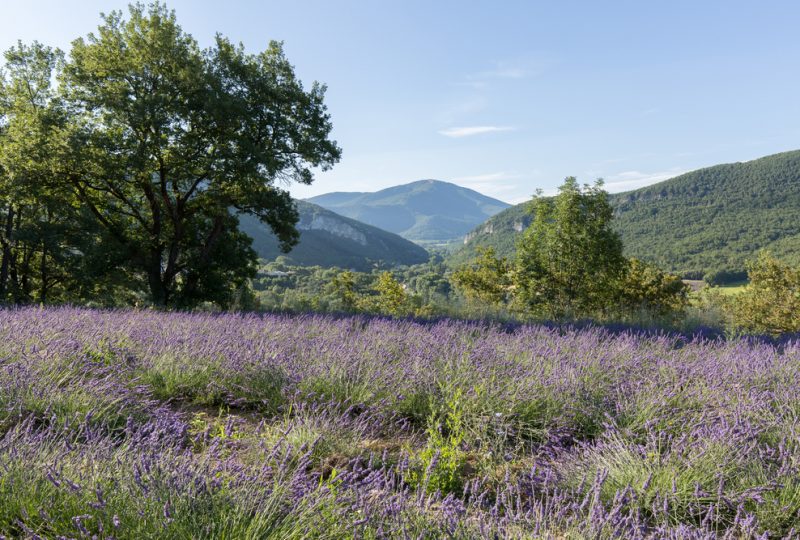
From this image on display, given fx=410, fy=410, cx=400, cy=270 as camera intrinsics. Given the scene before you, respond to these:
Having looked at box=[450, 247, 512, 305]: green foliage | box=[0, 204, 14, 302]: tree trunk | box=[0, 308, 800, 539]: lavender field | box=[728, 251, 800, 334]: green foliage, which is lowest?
box=[728, 251, 800, 334]: green foliage

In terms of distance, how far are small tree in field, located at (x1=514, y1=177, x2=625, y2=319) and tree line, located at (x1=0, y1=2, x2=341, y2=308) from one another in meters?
9.51

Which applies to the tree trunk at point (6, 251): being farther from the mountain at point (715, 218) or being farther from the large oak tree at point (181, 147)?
the mountain at point (715, 218)

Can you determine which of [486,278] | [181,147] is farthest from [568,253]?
[181,147]

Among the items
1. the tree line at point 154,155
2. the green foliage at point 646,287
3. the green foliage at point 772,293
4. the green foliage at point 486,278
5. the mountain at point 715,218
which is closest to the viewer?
the tree line at point 154,155

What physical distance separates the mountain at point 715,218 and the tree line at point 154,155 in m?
91.1

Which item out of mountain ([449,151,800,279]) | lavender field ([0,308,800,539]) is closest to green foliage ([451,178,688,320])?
lavender field ([0,308,800,539])

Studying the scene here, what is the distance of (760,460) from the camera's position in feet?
7.34

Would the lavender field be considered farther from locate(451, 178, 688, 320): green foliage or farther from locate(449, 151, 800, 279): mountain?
locate(449, 151, 800, 279): mountain

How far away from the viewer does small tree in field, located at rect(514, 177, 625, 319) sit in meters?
17.0

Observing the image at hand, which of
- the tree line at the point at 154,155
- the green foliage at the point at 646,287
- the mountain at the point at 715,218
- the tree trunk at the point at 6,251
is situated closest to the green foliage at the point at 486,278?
the green foliage at the point at 646,287

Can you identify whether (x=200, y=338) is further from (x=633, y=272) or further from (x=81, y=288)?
(x=633, y=272)

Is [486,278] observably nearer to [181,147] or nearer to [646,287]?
[646,287]

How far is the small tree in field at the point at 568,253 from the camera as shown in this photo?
17.0m

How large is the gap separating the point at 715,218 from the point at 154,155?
155 meters
